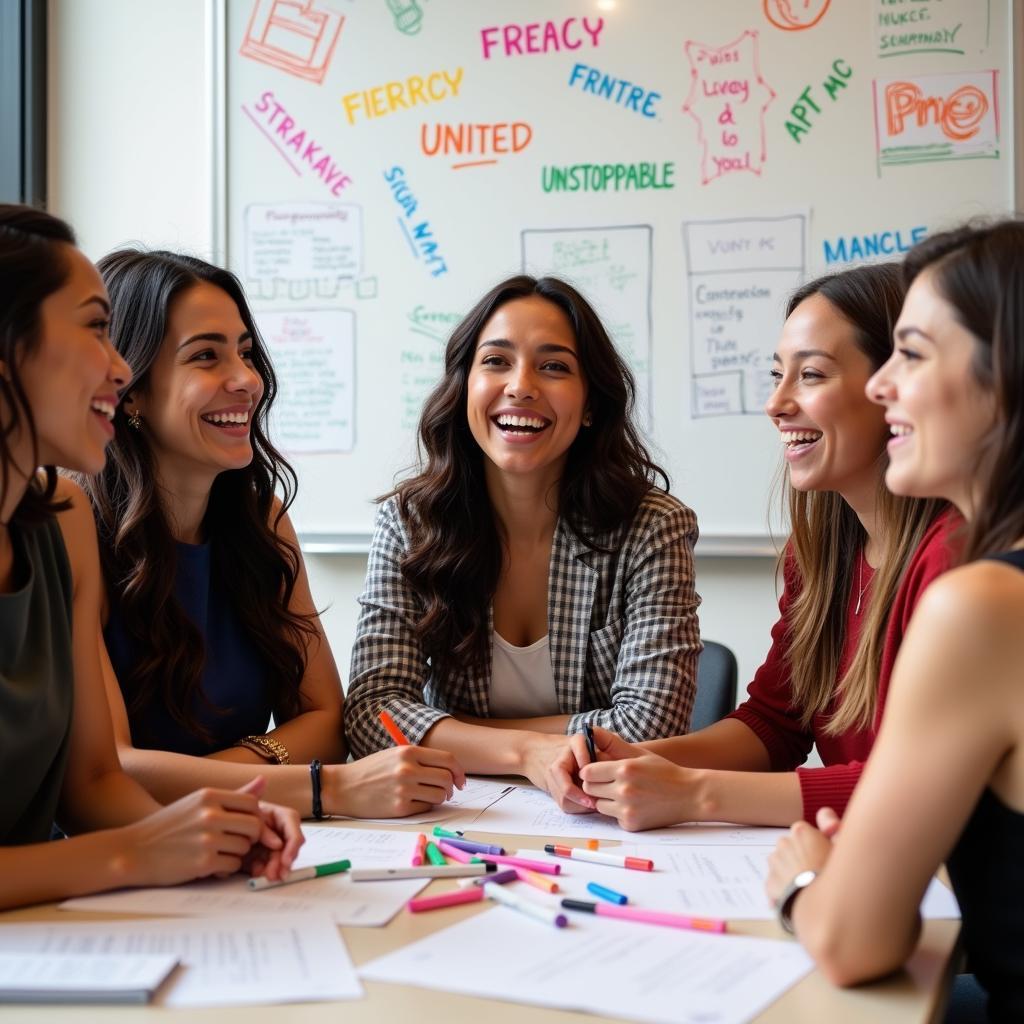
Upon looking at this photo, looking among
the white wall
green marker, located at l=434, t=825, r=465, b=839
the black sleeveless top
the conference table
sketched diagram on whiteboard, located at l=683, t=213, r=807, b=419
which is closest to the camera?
the conference table

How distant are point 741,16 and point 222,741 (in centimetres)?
227

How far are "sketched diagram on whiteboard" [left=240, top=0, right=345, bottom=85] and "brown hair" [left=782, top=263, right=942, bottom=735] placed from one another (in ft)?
6.22

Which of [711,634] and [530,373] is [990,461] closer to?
[530,373]

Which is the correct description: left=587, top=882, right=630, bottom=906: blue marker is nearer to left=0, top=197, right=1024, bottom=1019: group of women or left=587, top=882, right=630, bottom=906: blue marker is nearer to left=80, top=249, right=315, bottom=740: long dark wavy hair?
left=0, top=197, right=1024, bottom=1019: group of women

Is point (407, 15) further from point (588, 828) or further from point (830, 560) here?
point (588, 828)

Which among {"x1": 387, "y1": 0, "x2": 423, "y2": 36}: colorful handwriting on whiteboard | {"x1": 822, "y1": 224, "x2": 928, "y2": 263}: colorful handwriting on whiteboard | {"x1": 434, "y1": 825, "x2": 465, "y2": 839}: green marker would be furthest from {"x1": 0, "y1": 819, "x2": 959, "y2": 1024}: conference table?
{"x1": 387, "y1": 0, "x2": 423, "y2": 36}: colorful handwriting on whiteboard

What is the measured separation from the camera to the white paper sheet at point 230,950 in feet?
3.05

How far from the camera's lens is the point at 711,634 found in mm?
3070

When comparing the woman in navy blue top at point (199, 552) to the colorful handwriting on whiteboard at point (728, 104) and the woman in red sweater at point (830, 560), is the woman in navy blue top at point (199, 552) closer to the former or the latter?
the woman in red sweater at point (830, 560)

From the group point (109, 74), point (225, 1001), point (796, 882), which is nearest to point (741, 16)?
point (109, 74)

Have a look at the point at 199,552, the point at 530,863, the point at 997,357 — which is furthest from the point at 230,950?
the point at 199,552

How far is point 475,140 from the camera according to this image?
10.5ft

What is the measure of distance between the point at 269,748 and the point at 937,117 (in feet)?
7.47

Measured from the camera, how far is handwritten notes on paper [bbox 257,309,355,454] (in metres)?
3.30
